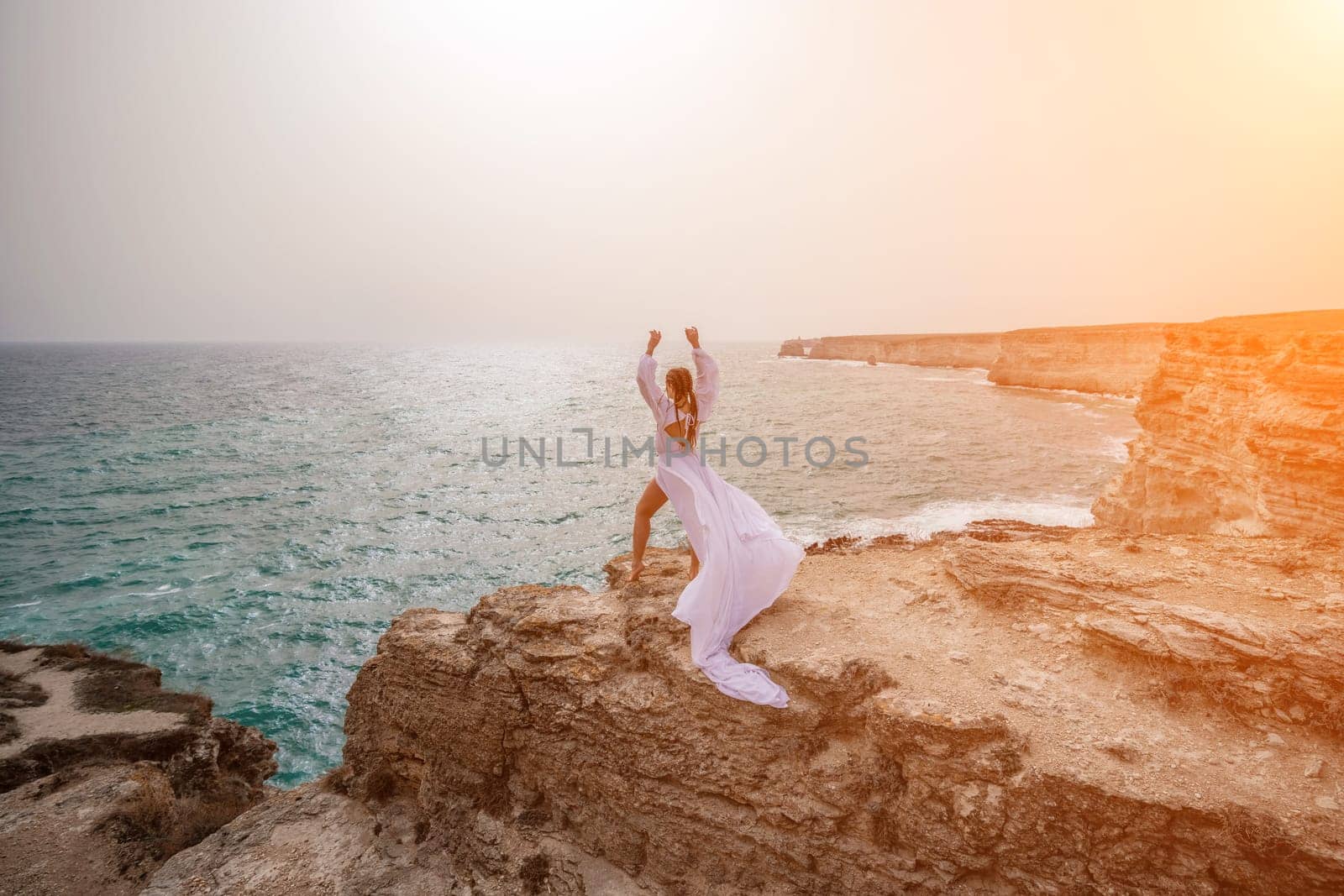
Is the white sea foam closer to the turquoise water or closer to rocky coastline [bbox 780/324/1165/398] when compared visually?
the turquoise water

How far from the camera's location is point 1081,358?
60.9 m

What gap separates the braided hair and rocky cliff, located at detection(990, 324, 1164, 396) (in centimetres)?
5968

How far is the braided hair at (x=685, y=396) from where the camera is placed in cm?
599

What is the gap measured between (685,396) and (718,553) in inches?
70.0

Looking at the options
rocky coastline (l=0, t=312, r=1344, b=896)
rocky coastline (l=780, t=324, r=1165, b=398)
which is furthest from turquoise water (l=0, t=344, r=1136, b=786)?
rocky coastline (l=780, t=324, r=1165, b=398)

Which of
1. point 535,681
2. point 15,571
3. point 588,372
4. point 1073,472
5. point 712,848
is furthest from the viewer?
point 588,372

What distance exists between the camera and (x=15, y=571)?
19.2 m

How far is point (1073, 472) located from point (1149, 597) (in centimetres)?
2119

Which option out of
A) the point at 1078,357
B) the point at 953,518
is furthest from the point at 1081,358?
the point at 953,518

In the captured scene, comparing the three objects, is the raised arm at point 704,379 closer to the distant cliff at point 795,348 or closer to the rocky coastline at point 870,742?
the rocky coastline at point 870,742

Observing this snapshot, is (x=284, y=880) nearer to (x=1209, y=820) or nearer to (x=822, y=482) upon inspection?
(x=1209, y=820)

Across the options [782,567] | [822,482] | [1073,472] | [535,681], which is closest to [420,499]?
[822,482]

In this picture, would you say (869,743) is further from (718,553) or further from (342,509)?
(342,509)

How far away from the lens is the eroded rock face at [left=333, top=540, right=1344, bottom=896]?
4027mm
